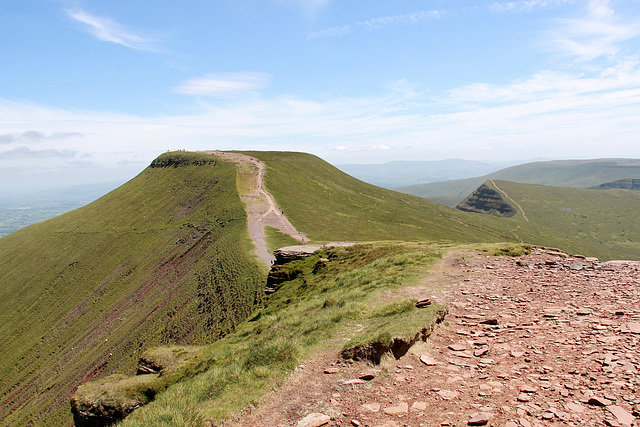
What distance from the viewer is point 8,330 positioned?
6675 centimetres

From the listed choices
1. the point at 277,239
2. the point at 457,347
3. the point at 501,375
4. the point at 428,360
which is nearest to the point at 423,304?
the point at 457,347

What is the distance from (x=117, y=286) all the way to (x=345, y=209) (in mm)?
59327

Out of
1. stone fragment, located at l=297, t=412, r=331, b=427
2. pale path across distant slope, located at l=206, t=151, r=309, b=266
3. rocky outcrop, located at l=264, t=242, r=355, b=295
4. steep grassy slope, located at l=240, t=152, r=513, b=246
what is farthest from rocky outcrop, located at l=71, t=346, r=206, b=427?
steep grassy slope, located at l=240, t=152, r=513, b=246

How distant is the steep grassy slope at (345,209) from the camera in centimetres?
7256

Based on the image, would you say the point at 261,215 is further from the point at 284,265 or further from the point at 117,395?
the point at 117,395

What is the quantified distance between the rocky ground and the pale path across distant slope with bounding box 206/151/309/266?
36.1 meters

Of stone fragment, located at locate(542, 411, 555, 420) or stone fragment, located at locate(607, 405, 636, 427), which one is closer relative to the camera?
stone fragment, located at locate(607, 405, 636, 427)

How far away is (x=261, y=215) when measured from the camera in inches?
2849

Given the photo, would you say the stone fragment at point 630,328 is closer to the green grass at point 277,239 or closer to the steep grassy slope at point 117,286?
the steep grassy slope at point 117,286

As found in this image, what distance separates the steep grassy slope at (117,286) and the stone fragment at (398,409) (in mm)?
31226

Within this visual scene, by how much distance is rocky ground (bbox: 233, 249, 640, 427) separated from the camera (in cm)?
613

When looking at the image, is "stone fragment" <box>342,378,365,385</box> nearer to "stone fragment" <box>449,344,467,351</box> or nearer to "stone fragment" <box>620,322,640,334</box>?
"stone fragment" <box>449,344,467,351</box>

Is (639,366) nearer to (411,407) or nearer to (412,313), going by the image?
(411,407)

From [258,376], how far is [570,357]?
8314 mm
